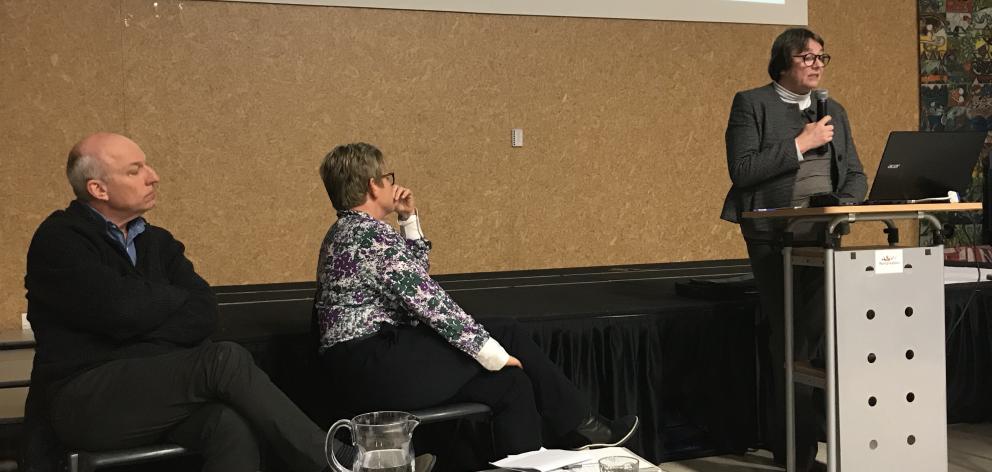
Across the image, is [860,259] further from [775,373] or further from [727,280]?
[727,280]

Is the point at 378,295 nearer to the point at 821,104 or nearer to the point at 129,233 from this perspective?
the point at 129,233

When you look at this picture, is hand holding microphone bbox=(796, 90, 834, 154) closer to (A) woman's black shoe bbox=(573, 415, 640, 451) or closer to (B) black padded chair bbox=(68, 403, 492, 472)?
(A) woman's black shoe bbox=(573, 415, 640, 451)

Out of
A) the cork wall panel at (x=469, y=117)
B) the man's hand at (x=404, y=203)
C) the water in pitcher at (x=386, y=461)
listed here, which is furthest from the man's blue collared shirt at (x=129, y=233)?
the cork wall panel at (x=469, y=117)

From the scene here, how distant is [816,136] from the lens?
279 centimetres

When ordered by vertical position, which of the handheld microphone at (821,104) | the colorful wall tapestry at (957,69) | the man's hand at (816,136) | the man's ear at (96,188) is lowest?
the man's ear at (96,188)

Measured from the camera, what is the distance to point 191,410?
207 centimetres

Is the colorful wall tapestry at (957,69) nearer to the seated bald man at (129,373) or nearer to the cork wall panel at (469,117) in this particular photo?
the cork wall panel at (469,117)

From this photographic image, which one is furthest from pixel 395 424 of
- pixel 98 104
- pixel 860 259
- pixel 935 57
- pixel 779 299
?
pixel 935 57

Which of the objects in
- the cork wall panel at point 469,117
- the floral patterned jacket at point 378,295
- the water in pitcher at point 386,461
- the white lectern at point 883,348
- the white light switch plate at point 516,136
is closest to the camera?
the water in pitcher at point 386,461

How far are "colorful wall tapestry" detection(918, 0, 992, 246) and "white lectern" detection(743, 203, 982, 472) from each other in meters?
4.30

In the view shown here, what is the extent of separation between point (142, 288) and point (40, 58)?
124 inches

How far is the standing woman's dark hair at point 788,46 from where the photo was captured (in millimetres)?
2854

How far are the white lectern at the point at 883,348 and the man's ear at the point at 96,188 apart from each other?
5.59 feet

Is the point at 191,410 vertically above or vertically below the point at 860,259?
below
